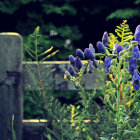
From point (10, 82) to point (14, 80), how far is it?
1.1 inches

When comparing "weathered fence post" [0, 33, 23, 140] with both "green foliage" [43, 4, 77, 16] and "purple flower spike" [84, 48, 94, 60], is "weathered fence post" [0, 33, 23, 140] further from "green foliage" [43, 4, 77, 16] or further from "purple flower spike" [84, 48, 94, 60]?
"green foliage" [43, 4, 77, 16]

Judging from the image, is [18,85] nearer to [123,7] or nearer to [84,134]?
[84,134]

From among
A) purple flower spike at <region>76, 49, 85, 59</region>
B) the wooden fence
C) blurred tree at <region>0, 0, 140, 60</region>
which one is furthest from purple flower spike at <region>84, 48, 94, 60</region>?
blurred tree at <region>0, 0, 140, 60</region>

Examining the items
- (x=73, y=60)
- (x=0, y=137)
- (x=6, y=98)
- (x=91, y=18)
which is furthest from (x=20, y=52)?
(x=91, y=18)

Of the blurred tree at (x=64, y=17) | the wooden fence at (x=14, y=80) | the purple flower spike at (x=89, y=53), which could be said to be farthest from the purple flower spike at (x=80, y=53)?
the blurred tree at (x=64, y=17)

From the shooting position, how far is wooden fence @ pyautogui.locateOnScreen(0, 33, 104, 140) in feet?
6.06

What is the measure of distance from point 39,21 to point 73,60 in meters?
3.81

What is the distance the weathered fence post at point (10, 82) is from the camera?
6.05ft

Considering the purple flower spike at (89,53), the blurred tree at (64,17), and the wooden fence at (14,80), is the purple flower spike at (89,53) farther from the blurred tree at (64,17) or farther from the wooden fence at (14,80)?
the blurred tree at (64,17)

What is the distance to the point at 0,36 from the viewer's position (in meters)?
1.84

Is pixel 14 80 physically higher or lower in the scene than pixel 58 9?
lower

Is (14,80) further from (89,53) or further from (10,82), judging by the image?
(89,53)

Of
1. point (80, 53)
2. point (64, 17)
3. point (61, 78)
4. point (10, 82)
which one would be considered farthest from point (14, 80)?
point (64, 17)

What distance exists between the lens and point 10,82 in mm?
1861
